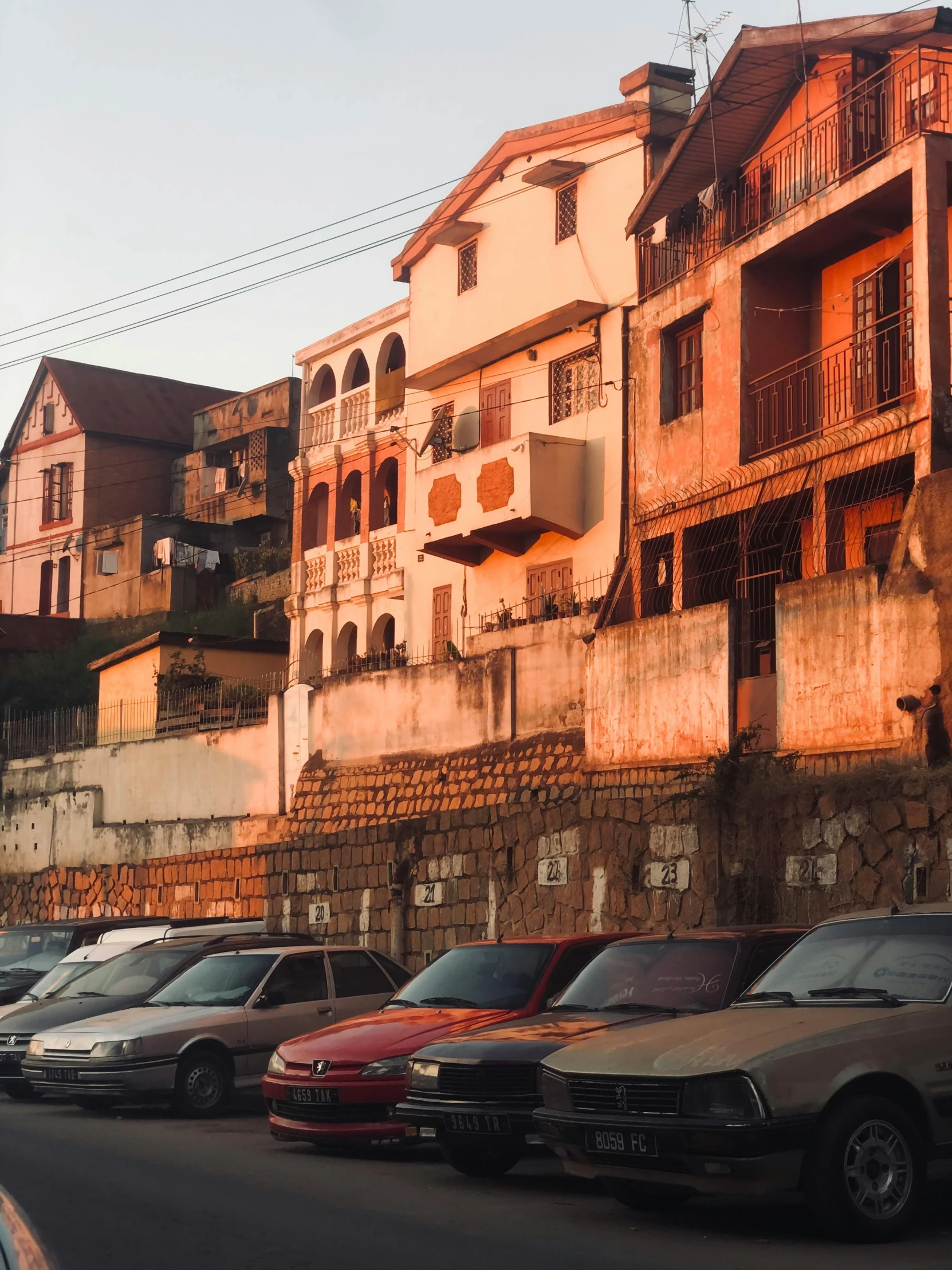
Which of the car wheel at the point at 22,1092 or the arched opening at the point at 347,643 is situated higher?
the arched opening at the point at 347,643

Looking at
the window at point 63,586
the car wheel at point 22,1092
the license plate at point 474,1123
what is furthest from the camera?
the window at point 63,586

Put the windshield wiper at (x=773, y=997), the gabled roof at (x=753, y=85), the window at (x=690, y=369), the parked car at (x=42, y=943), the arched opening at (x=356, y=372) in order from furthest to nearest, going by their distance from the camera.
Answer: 1. the arched opening at (x=356, y=372)
2. the window at (x=690, y=369)
3. the parked car at (x=42, y=943)
4. the gabled roof at (x=753, y=85)
5. the windshield wiper at (x=773, y=997)

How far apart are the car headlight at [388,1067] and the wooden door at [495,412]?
55.2ft

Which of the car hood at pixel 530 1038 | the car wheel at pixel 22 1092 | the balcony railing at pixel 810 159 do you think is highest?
the balcony railing at pixel 810 159

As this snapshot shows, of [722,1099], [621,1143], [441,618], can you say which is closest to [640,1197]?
[621,1143]

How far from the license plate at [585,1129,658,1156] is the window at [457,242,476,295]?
2155 centimetres

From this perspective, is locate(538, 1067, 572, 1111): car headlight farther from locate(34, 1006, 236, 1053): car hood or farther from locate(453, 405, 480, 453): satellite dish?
locate(453, 405, 480, 453): satellite dish

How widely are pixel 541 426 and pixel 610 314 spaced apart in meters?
2.50

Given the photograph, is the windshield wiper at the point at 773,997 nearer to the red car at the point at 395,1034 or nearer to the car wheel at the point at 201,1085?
the red car at the point at 395,1034

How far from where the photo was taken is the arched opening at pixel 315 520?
35.4 metres

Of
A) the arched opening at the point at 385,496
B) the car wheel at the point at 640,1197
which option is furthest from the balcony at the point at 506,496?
the car wheel at the point at 640,1197

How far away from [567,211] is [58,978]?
14756mm

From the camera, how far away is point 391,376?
32625mm

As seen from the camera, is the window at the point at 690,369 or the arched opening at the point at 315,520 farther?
the arched opening at the point at 315,520
